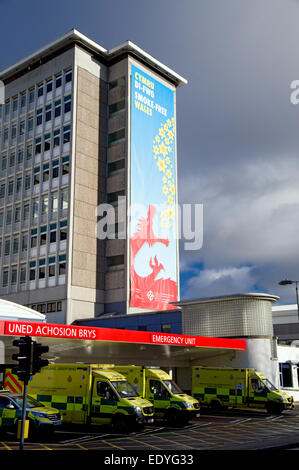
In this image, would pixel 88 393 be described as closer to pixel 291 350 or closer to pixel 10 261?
pixel 291 350

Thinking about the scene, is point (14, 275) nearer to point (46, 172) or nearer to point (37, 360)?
point (46, 172)

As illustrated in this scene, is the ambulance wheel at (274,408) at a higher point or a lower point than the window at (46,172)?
lower

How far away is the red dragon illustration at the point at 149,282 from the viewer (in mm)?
60906

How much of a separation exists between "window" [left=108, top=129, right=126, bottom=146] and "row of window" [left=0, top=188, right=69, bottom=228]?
9.87 metres

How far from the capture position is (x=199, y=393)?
35.1m

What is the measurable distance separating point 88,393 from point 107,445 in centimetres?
519

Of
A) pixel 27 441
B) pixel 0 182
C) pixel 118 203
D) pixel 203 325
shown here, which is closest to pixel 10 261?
pixel 0 182

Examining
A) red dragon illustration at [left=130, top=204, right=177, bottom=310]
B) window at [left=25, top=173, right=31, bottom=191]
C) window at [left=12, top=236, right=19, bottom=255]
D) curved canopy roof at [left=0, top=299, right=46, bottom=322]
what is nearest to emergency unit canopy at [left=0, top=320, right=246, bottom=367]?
curved canopy roof at [left=0, top=299, right=46, bottom=322]

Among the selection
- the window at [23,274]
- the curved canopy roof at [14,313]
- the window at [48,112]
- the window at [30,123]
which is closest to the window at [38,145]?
the window at [30,123]

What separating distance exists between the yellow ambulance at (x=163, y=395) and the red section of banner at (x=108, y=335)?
8.77 feet

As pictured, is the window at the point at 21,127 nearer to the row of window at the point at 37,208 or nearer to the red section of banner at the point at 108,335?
the row of window at the point at 37,208

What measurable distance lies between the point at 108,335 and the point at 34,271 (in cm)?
3480

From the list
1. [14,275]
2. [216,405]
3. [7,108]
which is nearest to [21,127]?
[7,108]

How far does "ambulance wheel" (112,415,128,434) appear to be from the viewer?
76.5 feet
